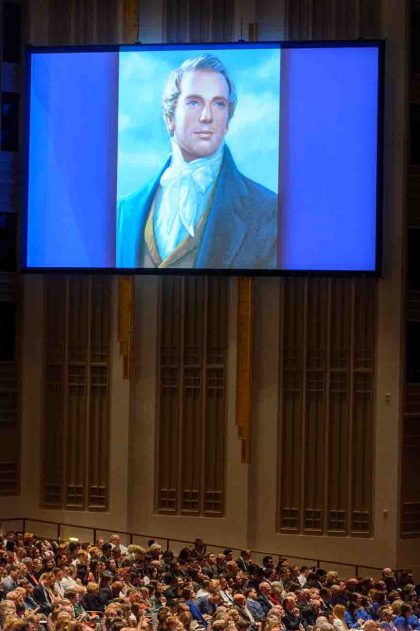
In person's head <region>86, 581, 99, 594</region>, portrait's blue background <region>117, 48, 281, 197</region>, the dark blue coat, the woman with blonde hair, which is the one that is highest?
portrait's blue background <region>117, 48, 281, 197</region>

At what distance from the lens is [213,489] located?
22.6m

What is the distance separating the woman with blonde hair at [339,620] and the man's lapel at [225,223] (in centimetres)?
842

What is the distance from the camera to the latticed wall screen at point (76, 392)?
22984 millimetres

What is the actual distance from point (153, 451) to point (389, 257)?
17.1 feet

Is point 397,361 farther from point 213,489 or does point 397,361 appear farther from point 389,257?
point 213,489

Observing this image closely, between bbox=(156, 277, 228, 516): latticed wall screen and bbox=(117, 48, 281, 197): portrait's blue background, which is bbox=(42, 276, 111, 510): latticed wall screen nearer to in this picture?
bbox=(156, 277, 228, 516): latticed wall screen

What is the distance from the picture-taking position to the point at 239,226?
22125mm

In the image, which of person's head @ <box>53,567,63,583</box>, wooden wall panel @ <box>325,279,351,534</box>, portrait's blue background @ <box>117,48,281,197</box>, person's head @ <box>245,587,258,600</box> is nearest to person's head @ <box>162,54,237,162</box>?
portrait's blue background @ <box>117,48,281,197</box>

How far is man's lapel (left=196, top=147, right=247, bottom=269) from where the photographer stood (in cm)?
2208

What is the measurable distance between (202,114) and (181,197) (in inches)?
56.2

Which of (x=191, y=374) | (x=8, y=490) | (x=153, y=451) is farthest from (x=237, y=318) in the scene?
(x=8, y=490)

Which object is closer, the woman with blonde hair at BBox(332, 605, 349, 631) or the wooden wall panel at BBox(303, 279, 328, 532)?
the woman with blonde hair at BBox(332, 605, 349, 631)

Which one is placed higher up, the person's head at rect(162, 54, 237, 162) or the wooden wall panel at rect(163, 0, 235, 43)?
the wooden wall panel at rect(163, 0, 235, 43)

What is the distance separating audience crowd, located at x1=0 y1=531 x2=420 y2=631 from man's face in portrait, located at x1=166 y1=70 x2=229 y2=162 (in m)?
6.81
